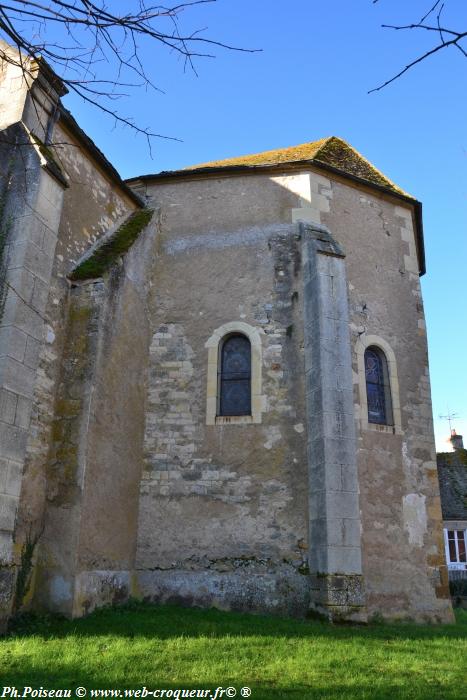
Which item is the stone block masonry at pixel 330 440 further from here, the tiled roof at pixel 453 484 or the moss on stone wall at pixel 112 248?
the tiled roof at pixel 453 484

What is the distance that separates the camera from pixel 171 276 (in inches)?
447

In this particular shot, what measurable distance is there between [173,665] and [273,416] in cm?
486

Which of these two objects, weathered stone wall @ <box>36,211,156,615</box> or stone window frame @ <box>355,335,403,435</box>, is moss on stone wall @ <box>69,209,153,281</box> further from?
stone window frame @ <box>355,335,403,435</box>

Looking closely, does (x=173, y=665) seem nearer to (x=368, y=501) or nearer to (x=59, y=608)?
(x=59, y=608)

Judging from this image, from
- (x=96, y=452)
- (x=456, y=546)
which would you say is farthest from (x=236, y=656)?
(x=456, y=546)

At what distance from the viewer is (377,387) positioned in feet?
35.5

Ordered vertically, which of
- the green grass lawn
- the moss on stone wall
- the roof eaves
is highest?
the roof eaves

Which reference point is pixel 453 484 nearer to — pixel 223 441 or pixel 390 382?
pixel 390 382

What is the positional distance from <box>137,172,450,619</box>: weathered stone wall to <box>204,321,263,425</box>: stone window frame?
0.42ft

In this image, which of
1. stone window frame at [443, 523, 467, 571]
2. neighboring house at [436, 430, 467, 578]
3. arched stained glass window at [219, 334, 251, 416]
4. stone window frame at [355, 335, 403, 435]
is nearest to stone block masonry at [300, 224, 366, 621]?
stone window frame at [355, 335, 403, 435]

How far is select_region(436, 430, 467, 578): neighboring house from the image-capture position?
18500 mm

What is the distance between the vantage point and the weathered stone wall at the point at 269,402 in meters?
9.39

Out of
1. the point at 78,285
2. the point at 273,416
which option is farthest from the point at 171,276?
the point at 273,416

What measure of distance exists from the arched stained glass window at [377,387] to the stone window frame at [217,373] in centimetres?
209
